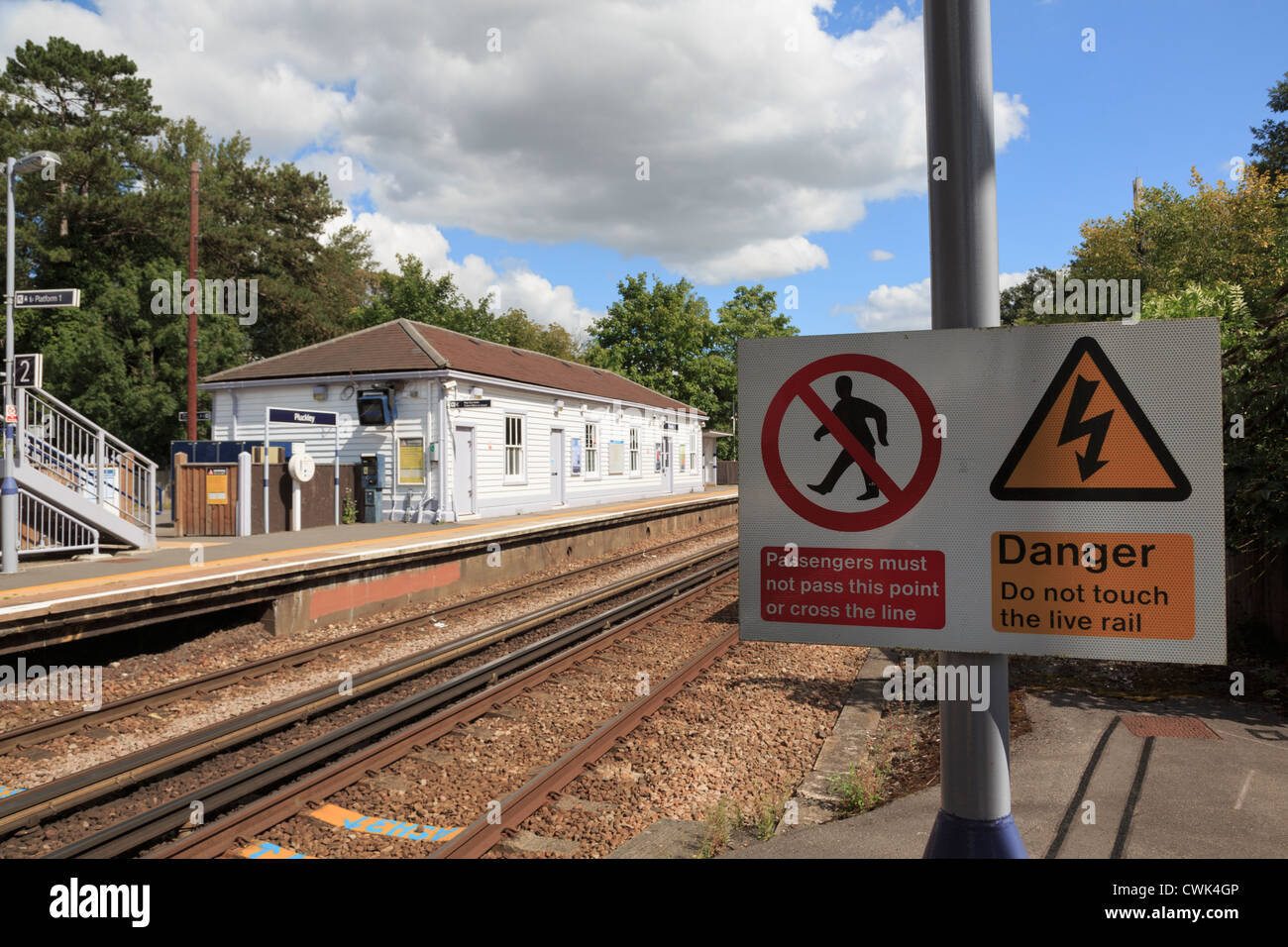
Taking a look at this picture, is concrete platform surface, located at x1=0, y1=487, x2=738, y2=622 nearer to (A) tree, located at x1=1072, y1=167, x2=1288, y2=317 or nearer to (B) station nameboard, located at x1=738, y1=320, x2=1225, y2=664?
(B) station nameboard, located at x1=738, y1=320, x2=1225, y2=664

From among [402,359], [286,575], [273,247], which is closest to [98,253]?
[273,247]

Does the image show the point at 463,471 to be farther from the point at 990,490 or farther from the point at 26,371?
the point at 990,490

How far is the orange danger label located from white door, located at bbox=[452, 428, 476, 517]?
19.7 meters

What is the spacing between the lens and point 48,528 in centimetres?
1377

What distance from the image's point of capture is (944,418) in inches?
86.7

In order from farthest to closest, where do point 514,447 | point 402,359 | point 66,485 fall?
point 514,447
point 402,359
point 66,485

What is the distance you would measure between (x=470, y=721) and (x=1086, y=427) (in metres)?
7.03

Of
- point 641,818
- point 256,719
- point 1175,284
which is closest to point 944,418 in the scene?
point 641,818

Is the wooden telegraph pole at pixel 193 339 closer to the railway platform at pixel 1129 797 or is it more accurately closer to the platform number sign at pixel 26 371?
the platform number sign at pixel 26 371

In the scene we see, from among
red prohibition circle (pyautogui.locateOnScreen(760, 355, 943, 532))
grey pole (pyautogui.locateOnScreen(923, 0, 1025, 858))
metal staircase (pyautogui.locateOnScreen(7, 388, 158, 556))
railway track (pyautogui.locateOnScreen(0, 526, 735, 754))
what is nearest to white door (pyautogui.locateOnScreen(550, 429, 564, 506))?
railway track (pyautogui.locateOnScreen(0, 526, 735, 754))

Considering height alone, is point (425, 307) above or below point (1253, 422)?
above

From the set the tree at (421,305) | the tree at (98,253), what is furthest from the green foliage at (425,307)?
the tree at (98,253)

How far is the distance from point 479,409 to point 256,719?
15.0 metres
